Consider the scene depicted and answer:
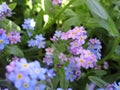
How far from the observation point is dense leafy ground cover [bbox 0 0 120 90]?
1.60 meters

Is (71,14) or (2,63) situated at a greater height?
(71,14)

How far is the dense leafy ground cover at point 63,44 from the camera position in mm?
1601

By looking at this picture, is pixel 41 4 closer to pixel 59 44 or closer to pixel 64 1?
pixel 64 1

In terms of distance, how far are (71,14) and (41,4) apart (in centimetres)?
21

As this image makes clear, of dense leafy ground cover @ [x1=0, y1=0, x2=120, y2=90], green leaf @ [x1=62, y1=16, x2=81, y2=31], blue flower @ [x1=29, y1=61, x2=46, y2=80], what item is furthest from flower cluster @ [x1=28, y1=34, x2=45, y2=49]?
blue flower @ [x1=29, y1=61, x2=46, y2=80]

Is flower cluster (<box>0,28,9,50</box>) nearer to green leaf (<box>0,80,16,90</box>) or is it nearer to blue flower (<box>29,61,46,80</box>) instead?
green leaf (<box>0,80,16,90</box>)

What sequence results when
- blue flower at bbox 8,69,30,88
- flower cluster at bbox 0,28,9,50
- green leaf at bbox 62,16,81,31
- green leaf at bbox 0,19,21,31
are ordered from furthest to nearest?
1. green leaf at bbox 62,16,81,31
2. green leaf at bbox 0,19,21,31
3. flower cluster at bbox 0,28,9,50
4. blue flower at bbox 8,69,30,88

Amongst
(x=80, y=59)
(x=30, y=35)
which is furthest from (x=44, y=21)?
(x=80, y=59)

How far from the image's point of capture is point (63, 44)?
1.70 metres

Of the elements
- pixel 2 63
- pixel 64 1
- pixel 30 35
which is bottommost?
pixel 2 63

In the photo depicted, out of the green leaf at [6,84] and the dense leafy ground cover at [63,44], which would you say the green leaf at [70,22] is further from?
the green leaf at [6,84]

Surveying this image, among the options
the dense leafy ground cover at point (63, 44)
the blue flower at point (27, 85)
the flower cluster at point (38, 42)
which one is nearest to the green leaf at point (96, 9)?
the dense leafy ground cover at point (63, 44)

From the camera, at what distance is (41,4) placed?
2.06 meters

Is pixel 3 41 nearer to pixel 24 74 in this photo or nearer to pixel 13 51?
pixel 13 51
